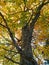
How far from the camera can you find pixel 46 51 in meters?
17.1

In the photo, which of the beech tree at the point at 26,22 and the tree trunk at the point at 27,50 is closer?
the beech tree at the point at 26,22

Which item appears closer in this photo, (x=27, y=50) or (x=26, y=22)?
(x=26, y=22)

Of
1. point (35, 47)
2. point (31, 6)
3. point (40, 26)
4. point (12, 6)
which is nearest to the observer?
point (12, 6)

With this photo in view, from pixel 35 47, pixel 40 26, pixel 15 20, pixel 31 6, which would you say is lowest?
pixel 35 47

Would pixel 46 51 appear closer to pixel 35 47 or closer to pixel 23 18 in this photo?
pixel 35 47

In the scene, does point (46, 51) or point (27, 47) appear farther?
point (46, 51)

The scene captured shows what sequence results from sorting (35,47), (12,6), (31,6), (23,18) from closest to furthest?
(23,18)
(12,6)
(31,6)
(35,47)

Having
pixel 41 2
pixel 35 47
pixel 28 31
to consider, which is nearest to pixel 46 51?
pixel 35 47

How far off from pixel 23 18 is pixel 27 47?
2.24 m

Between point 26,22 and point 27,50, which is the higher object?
point 26,22

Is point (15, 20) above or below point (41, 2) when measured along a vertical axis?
below

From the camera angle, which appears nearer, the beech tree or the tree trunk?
the beech tree

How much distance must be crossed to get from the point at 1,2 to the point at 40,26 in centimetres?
377

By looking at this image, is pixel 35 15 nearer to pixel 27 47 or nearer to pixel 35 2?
pixel 35 2
